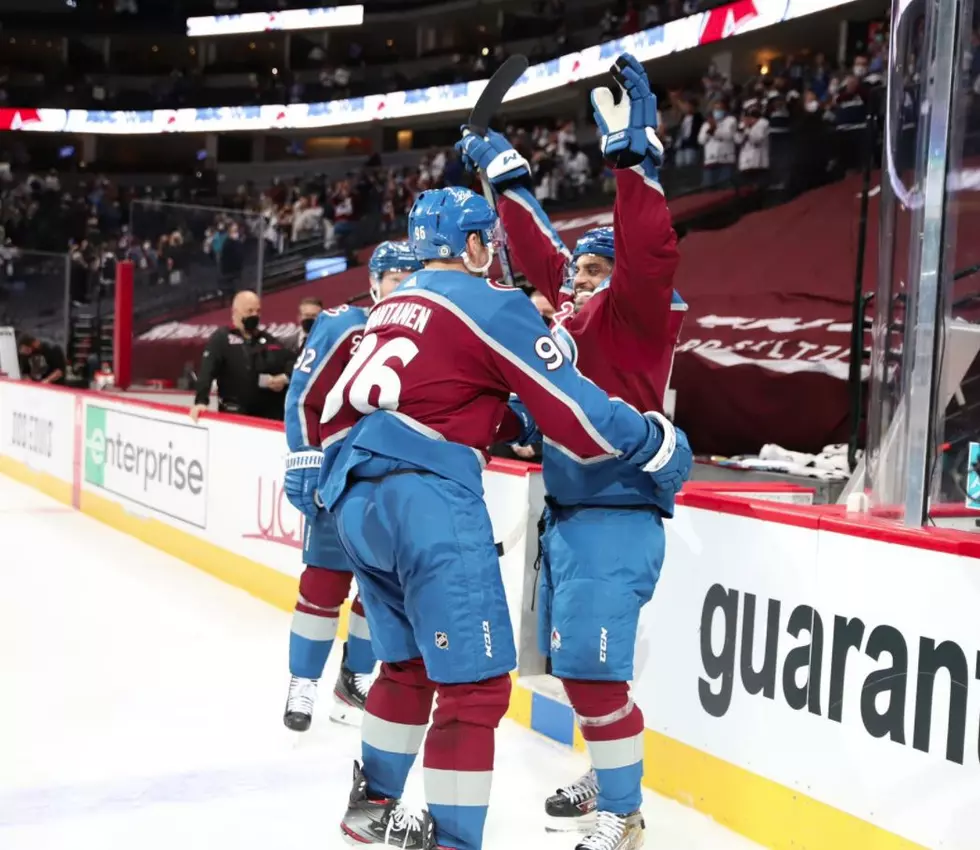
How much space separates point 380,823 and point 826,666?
1.09m

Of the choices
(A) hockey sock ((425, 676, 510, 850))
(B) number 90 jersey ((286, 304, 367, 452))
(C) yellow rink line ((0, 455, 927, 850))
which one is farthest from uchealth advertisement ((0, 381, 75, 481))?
(A) hockey sock ((425, 676, 510, 850))

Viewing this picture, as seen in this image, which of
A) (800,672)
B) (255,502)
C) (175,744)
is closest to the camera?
(800,672)

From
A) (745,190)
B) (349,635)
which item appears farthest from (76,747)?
(745,190)

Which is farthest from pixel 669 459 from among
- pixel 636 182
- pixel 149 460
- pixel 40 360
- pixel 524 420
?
pixel 40 360

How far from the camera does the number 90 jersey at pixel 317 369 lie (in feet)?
11.8

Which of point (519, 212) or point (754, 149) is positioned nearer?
point (519, 212)

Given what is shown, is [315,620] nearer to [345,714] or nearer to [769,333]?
[345,714]

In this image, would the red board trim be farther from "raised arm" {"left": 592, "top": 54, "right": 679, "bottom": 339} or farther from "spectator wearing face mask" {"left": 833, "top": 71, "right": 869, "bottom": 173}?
"spectator wearing face mask" {"left": 833, "top": 71, "right": 869, "bottom": 173}

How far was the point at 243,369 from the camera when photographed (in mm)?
6277

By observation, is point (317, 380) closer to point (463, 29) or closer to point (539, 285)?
point (539, 285)

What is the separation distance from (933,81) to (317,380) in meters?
1.97

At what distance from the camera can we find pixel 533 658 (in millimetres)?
3871

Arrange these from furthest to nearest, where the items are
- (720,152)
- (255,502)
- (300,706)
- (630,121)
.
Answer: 1. (720,152)
2. (255,502)
3. (300,706)
4. (630,121)

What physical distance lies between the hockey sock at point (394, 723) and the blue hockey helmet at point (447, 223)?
869 millimetres
